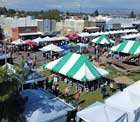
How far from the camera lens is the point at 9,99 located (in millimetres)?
8344

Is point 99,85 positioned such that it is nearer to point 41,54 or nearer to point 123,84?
point 123,84

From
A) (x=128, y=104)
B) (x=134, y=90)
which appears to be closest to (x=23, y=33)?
(x=134, y=90)

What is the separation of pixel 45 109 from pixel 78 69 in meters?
6.43

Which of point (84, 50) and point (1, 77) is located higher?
point (1, 77)

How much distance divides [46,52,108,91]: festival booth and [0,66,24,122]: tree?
8458 millimetres

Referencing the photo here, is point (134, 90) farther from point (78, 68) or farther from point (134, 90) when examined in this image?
point (78, 68)

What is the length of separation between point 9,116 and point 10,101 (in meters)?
0.45

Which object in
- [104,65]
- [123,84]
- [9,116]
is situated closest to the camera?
[9,116]

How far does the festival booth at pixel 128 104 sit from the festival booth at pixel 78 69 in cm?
461

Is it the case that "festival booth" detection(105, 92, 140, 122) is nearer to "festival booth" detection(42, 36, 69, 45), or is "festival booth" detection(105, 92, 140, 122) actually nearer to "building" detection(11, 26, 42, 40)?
"festival booth" detection(42, 36, 69, 45)

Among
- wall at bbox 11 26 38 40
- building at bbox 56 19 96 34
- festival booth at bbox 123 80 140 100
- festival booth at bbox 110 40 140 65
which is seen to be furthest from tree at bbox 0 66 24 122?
building at bbox 56 19 96 34

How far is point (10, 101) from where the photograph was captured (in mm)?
8391

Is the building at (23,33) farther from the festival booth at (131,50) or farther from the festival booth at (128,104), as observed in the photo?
the festival booth at (128,104)

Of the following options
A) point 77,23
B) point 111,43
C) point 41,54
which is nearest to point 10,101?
point 41,54
